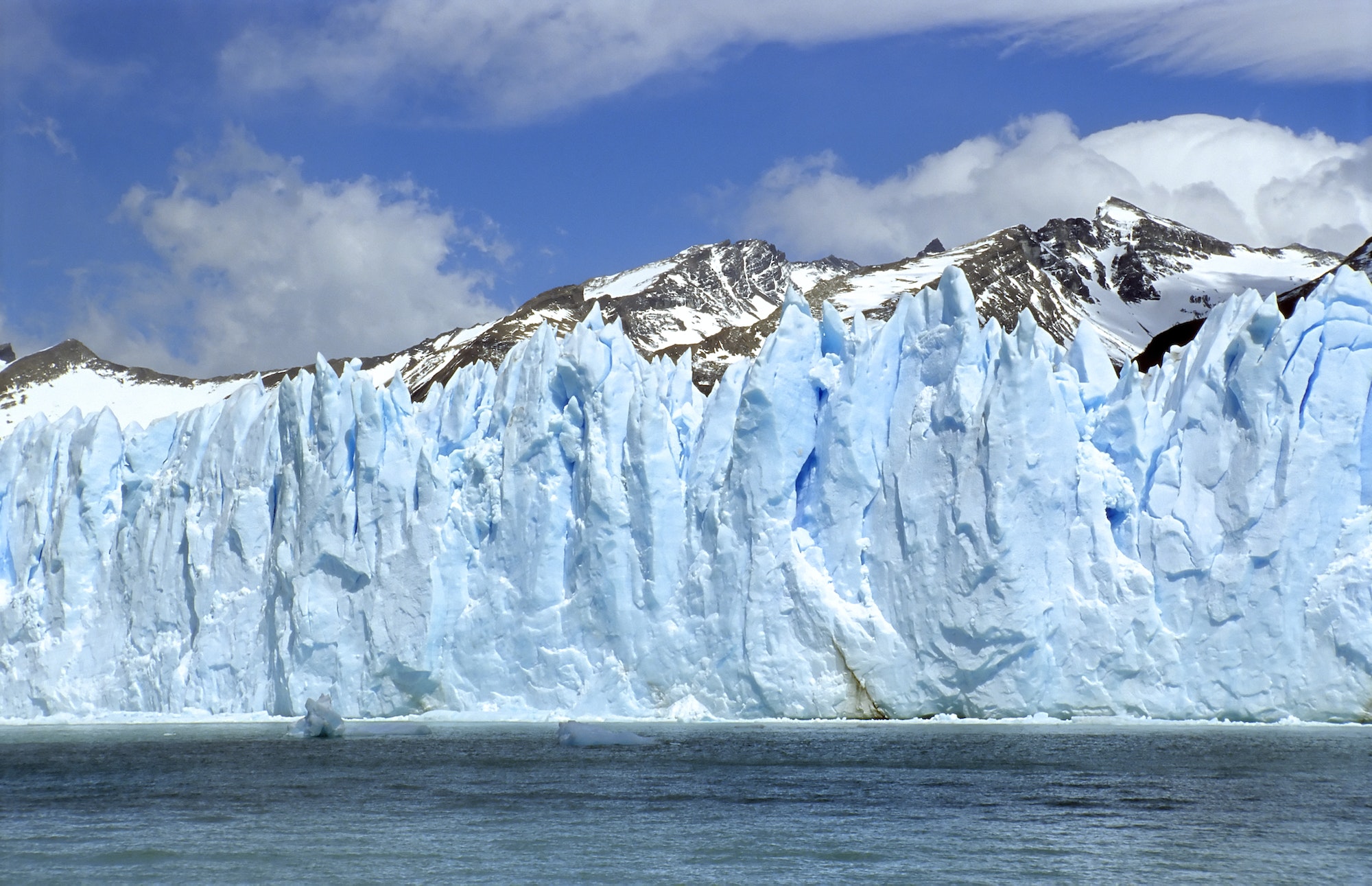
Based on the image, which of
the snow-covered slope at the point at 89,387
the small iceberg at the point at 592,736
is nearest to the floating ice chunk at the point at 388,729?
the small iceberg at the point at 592,736

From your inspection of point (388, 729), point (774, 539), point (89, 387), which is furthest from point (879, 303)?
point (89, 387)

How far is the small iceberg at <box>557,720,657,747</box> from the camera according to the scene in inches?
893

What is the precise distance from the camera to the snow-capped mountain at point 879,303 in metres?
87.0

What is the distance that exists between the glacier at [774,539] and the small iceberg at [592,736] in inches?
124

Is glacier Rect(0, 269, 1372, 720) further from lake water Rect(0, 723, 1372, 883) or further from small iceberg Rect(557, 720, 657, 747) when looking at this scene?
small iceberg Rect(557, 720, 657, 747)

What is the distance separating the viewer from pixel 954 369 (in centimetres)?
2509

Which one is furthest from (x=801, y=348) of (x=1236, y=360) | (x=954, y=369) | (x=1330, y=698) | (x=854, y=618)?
(x=1330, y=698)

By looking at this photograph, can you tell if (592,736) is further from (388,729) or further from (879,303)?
(879,303)

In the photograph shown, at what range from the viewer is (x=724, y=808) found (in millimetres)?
16109

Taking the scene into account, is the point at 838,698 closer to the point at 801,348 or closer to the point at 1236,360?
the point at 801,348

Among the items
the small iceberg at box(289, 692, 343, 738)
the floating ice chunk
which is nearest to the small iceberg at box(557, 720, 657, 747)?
the floating ice chunk

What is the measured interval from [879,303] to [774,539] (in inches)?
2259

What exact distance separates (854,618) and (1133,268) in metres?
85.0

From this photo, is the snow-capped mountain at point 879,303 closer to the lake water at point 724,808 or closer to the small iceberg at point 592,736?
the small iceberg at point 592,736
